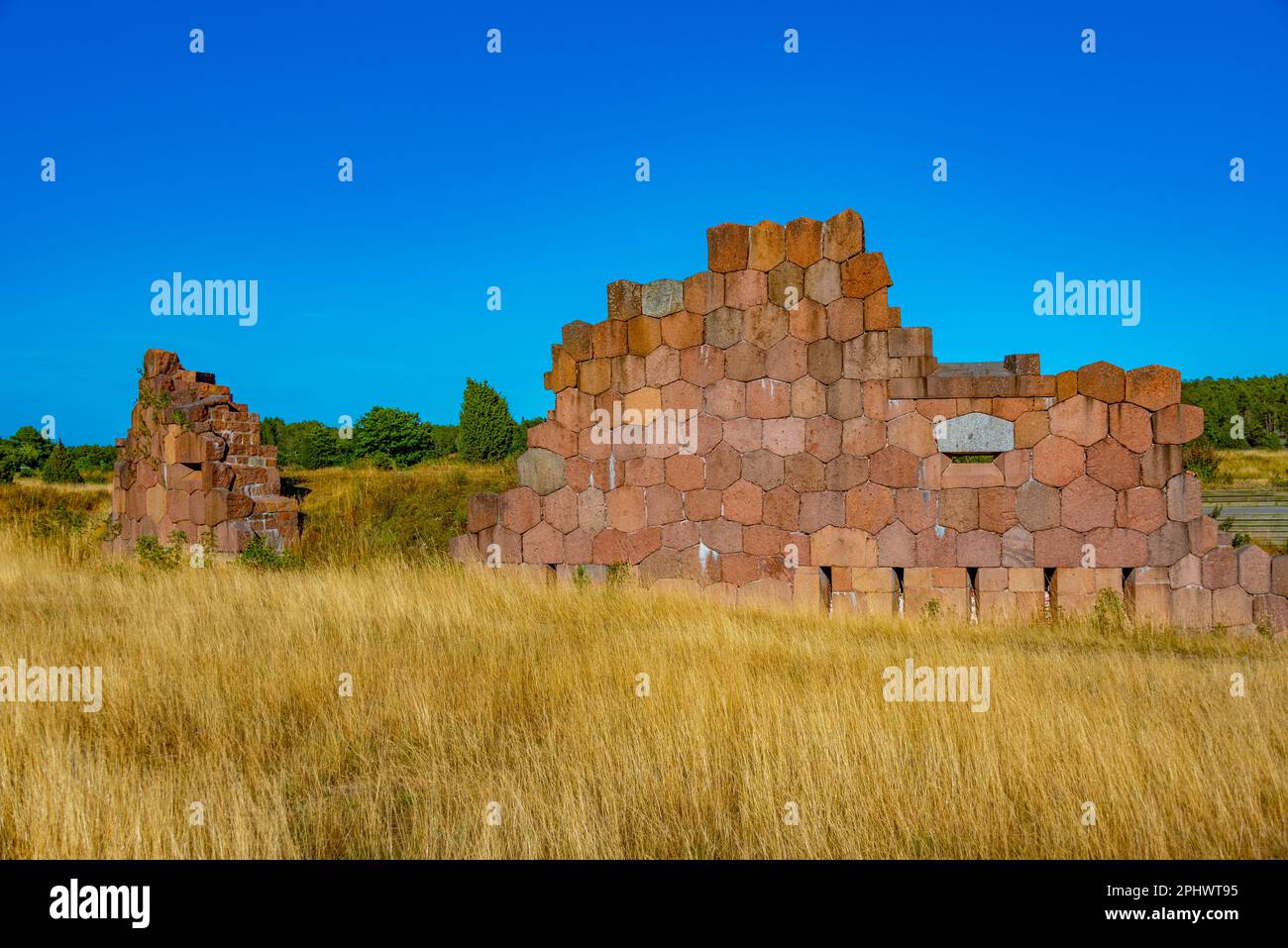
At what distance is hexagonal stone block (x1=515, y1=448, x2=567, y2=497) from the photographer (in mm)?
12555

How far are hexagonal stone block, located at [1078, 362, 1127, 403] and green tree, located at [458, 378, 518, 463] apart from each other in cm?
3684

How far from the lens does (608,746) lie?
5.42m

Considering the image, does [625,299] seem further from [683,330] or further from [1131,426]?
[1131,426]

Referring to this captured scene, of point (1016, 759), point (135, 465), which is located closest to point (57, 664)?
point (1016, 759)

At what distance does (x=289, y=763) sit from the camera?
537 cm

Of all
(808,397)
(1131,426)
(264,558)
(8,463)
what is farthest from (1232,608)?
(8,463)

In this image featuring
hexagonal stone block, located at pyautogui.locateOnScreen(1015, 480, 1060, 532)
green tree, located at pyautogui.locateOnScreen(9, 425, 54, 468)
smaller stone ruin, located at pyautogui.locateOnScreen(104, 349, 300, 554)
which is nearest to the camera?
hexagonal stone block, located at pyautogui.locateOnScreen(1015, 480, 1060, 532)

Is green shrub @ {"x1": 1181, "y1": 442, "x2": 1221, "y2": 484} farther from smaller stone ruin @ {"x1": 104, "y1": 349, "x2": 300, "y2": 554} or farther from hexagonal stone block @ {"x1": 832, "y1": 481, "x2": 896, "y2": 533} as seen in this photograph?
smaller stone ruin @ {"x1": 104, "y1": 349, "x2": 300, "y2": 554}

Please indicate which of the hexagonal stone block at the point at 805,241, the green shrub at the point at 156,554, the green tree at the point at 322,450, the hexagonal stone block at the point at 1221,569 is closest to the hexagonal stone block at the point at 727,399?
the hexagonal stone block at the point at 805,241

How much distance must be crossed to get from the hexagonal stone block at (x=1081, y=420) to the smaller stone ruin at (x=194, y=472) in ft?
39.5

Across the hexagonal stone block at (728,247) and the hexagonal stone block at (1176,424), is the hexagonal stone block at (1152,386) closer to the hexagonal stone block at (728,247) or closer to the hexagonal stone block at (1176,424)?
the hexagonal stone block at (1176,424)

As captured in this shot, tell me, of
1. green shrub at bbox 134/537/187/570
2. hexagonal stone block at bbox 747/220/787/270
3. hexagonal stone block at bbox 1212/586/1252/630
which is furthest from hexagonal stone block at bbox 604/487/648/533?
hexagonal stone block at bbox 1212/586/1252/630
